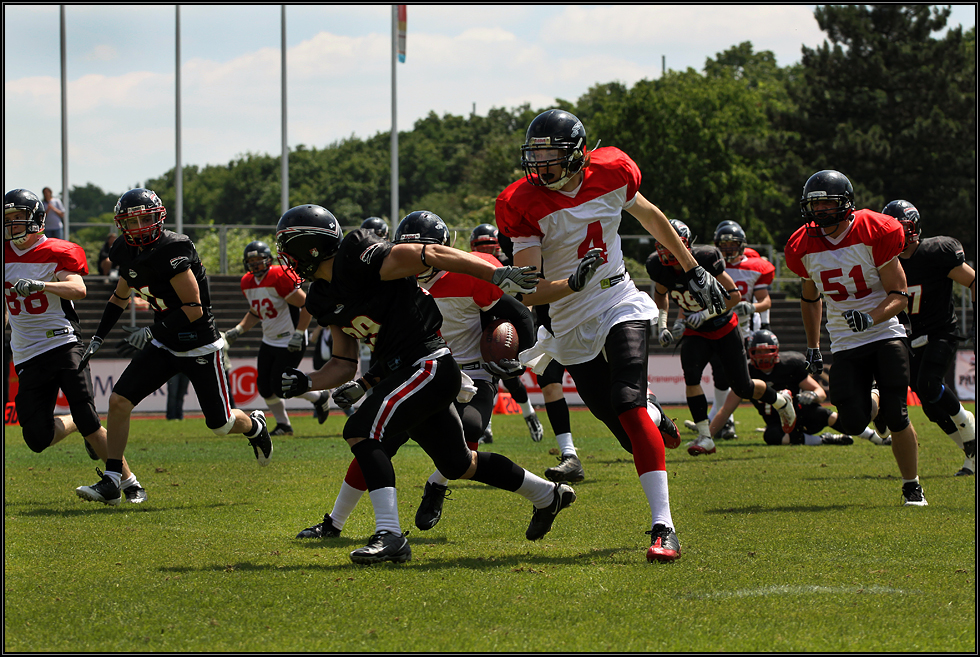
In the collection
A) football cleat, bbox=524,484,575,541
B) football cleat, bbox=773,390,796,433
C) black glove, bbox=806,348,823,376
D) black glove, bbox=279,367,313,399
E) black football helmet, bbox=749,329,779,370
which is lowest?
football cleat, bbox=773,390,796,433

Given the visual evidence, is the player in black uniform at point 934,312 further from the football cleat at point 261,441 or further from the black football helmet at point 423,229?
the football cleat at point 261,441

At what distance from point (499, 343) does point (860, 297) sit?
250 cm

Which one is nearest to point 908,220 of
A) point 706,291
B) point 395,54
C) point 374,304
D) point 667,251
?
point 667,251

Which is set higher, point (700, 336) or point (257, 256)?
point (257, 256)

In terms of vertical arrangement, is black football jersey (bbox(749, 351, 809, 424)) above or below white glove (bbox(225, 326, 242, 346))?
below

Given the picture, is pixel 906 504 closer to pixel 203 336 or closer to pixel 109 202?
pixel 203 336

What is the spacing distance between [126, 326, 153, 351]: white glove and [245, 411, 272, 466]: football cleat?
1.03 meters

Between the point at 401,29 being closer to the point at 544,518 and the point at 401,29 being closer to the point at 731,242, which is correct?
the point at 731,242

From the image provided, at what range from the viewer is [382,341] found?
5449 millimetres

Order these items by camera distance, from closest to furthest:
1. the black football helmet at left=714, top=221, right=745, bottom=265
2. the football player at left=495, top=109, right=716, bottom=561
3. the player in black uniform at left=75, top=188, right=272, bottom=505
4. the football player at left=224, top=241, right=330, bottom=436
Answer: the football player at left=495, top=109, right=716, bottom=561, the player in black uniform at left=75, top=188, right=272, bottom=505, the black football helmet at left=714, top=221, right=745, bottom=265, the football player at left=224, top=241, right=330, bottom=436

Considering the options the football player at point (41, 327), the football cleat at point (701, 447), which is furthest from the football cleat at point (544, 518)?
the football cleat at point (701, 447)

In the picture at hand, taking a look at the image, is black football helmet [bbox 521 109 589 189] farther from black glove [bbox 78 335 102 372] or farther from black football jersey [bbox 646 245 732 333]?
black football jersey [bbox 646 245 732 333]

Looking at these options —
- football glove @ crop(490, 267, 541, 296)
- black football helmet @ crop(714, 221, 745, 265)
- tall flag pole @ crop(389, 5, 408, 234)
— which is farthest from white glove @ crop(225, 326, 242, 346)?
tall flag pole @ crop(389, 5, 408, 234)

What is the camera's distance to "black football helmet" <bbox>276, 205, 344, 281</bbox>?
5371 mm
